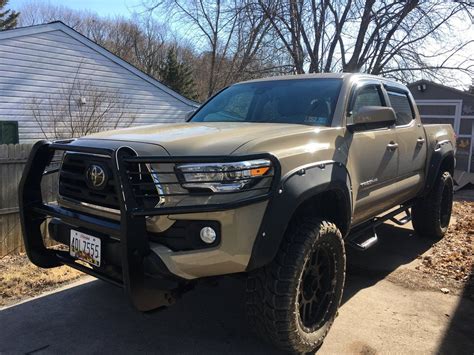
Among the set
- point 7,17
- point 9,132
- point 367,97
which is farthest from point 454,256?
point 7,17

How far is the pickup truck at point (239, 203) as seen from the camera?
255 centimetres

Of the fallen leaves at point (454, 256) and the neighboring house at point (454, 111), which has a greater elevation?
the neighboring house at point (454, 111)

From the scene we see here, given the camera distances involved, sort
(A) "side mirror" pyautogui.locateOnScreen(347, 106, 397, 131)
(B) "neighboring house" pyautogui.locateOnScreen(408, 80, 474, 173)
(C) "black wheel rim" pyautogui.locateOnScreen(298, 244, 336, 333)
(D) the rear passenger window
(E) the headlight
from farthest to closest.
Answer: (B) "neighboring house" pyautogui.locateOnScreen(408, 80, 474, 173) < (D) the rear passenger window < (A) "side mirror" pyautogui.locateOnScreen(347, 106, 397, 131) < (C) "black wheel rim" pyautogui.locateOnScreen(298, 244, 336, 333) < (E) the headlight

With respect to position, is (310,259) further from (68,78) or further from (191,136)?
(68,78)

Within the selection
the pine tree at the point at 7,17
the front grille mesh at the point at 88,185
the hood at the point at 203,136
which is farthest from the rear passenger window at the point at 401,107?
the pine tree at the point at 7,17

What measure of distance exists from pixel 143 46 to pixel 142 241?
4349 centimetres

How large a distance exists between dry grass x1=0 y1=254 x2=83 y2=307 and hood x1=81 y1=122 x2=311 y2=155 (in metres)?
1.93

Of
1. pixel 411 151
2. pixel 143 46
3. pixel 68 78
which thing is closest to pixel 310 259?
pixel 411 151

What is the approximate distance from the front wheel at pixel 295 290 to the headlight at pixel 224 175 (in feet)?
1.82

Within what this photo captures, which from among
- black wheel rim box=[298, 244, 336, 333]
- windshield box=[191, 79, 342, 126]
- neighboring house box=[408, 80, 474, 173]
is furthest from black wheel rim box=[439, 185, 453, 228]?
neighboring house box=[408, 80, 474, 173]

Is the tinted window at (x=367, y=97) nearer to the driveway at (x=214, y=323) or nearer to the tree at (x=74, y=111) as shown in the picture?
the driveway at (x=214, y=323)

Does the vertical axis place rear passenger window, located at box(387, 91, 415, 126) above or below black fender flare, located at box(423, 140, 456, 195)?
above

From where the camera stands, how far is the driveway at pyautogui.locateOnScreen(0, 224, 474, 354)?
3.29 meters

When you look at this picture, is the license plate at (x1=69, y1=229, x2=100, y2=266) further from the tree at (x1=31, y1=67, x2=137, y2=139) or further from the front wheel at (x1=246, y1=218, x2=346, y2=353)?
the tree at (x1=31, y1=67, x2=137, y2=139)
